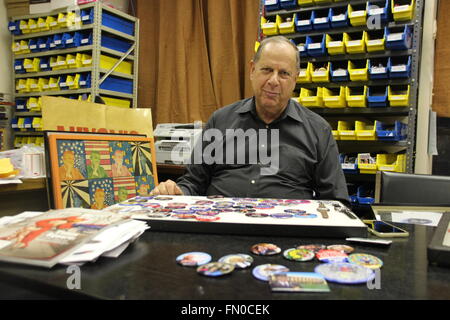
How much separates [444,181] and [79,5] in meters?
3.65

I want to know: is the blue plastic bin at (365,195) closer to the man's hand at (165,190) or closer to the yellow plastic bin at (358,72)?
the yellow plastic bin at (358,72)

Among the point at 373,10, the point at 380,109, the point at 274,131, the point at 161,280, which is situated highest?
the point at 373,10

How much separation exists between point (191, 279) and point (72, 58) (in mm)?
3675

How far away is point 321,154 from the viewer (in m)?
1.66

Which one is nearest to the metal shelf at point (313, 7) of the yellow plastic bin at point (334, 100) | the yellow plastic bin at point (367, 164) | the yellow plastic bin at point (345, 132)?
the yellow plastic bin at point (334, 100)

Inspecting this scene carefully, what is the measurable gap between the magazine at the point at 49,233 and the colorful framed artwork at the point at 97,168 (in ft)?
2.10

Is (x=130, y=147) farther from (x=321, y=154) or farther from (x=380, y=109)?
(x=380, y=109)

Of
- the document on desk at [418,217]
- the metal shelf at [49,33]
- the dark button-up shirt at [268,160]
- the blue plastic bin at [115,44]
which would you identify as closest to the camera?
the document on desk at [418,217]

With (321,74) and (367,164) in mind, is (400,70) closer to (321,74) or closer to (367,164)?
(321,74)

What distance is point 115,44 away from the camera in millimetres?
3756

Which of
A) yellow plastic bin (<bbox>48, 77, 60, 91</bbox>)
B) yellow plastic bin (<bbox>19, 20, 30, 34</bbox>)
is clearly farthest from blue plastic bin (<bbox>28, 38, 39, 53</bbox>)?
yellow plastic bin (<bbox>48, 77, 60, 91</bbox>)

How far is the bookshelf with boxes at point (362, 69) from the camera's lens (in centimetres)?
242

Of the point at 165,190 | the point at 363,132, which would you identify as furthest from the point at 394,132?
the point at 165,190

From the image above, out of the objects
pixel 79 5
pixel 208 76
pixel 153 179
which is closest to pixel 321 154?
pixel 153 179
